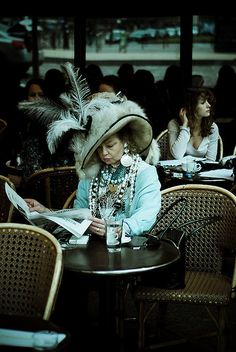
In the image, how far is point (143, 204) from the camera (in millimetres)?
4105

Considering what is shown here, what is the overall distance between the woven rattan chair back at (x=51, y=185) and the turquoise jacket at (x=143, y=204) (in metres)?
0.92

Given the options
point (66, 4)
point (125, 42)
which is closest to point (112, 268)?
point (66, 4)

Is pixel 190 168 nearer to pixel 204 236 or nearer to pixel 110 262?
pixel 204 236

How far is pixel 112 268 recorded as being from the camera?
3486 millimetres

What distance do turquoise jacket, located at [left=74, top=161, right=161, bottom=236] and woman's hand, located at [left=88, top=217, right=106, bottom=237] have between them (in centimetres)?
14

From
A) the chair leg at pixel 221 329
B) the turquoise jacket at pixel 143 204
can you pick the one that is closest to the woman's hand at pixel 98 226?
the turquoise jacket at pixel 143 204

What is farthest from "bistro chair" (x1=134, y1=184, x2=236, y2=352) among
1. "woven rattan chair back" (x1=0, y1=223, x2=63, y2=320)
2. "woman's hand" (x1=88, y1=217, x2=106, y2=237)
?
"woven rattan chair back" (x1=0, y1=223, x2=63, y2=320)

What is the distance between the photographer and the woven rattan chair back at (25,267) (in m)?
3.49

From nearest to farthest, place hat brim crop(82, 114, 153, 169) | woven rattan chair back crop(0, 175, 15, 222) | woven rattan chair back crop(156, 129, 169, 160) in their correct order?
1. hat brim crop(82, 114, 153, 169)
2. woven rattan chair back crop(0, 175, 15, 222)
3. woven rattan chair back crop(156, 129, 169, 160)

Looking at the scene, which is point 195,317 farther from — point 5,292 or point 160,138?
point 160,138

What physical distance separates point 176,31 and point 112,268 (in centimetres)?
507

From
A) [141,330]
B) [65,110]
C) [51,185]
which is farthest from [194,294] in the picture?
[51,185]

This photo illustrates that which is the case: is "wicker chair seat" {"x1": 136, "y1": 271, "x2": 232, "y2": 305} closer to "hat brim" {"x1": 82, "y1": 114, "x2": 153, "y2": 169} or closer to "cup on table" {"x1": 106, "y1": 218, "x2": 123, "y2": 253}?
"cup on table" {"x1": 106, "y1": 218, "x2": 123, "y2": 253}

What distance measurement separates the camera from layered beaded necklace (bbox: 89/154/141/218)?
4.20 m
